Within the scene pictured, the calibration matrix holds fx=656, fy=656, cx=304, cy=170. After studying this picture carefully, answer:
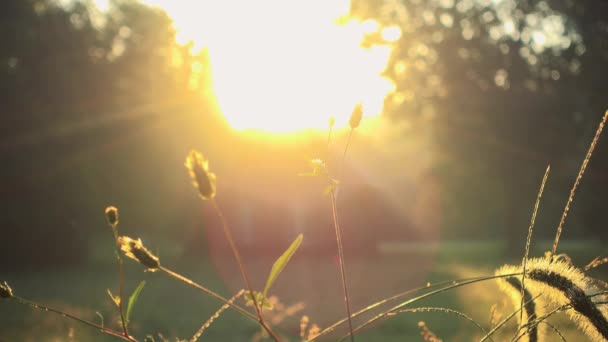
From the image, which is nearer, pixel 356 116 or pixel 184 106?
pixel 356 116

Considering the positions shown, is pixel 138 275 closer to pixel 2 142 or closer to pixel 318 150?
pixel 2 142

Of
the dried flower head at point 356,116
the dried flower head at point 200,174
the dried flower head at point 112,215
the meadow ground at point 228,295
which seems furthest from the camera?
the meadow ground at point 228,295

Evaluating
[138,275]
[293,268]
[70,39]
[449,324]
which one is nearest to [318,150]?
[293,268]

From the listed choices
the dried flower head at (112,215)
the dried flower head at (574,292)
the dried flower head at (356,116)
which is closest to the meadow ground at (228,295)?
the dried flower head at (112,215)

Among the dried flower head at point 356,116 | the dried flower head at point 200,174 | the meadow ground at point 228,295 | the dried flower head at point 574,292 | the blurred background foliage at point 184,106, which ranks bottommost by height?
the dried flower head at point 574,292

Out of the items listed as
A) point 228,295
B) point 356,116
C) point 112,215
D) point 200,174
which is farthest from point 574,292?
point 228,295

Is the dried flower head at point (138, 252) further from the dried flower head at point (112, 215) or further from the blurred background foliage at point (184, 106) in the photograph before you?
the blurred background foliage at point (184, 106)

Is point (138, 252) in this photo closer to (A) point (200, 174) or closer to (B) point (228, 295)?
(A) point (200, 174)
